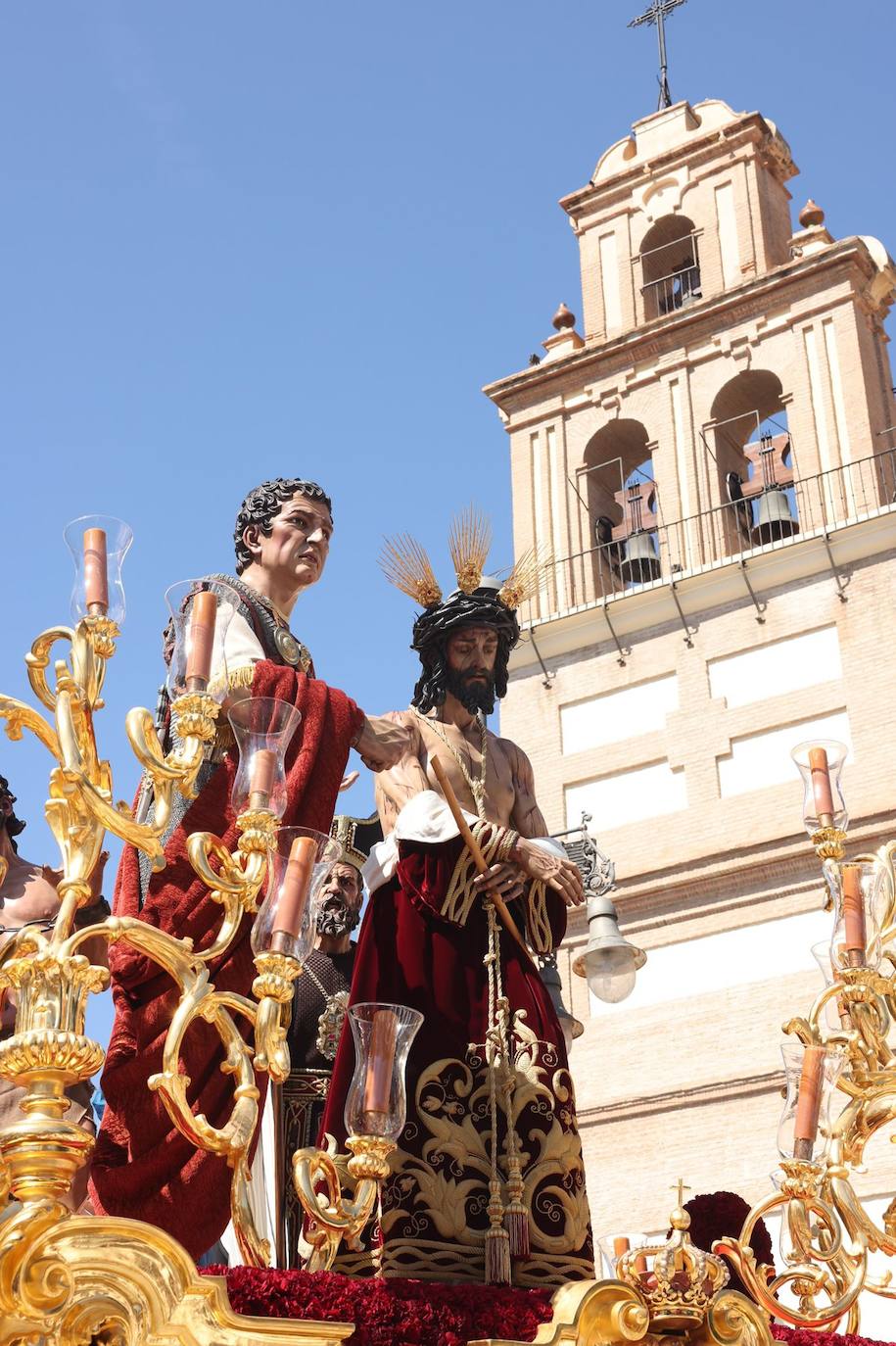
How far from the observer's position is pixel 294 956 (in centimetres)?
466

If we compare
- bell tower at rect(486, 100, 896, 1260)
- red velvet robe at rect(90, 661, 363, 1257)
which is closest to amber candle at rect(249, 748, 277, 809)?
red velvet robe at rect(90, 661, 363, 1257)

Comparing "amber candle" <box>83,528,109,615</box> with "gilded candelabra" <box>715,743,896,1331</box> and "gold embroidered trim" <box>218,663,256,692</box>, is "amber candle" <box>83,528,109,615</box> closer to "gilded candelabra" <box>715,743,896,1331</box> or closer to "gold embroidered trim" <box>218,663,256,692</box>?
"gold embroidered trim" <box>218,663,256,692</box>

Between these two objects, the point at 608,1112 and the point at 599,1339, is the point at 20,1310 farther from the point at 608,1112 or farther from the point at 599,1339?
the point at 608,1112

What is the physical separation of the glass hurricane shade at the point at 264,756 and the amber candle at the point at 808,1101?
2.09 m

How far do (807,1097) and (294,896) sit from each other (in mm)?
2106

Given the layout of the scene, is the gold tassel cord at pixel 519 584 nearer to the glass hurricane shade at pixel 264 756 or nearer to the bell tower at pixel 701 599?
the glass hurricane shade at pixel 264 756

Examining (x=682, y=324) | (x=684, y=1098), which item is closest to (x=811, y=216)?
(x=682, y=324)

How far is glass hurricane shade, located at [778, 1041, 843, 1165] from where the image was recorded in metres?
5.86

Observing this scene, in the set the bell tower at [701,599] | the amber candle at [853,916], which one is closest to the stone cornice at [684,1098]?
the bell tower at [701,599]

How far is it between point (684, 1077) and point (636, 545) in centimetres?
688

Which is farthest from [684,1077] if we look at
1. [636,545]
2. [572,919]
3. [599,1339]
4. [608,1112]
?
[599,1339]

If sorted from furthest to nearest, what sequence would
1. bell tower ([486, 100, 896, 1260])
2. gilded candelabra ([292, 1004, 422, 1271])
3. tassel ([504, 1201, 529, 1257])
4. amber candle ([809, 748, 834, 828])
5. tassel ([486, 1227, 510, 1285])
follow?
bell tower ([486, 100, 896, 1260]), amber candle ([809, 748, 834, 828]), tassel ([504, 1201, 529, 1257]), tassel ([486, 1227, 510, 1285]), gilded candelabra ([292, 1004, 422, 1271])

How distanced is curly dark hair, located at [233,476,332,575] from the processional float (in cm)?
62

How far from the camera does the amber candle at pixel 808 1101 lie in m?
5.85
